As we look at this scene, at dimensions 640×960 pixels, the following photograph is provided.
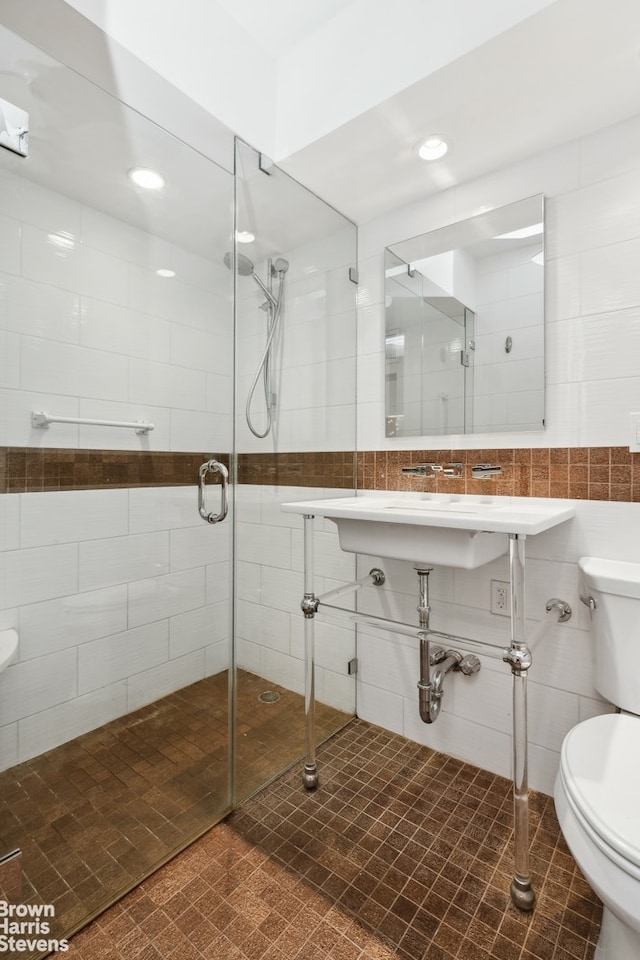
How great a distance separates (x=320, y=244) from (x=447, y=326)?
0.61m

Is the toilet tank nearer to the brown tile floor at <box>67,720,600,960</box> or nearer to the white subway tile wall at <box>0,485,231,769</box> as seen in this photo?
the brown tile floor at <box>67,720,600,960</box>

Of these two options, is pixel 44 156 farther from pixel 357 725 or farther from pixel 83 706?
pixel 357 725

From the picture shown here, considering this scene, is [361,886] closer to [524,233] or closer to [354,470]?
[354,470]

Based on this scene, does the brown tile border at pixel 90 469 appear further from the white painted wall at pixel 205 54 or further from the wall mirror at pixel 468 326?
the white painted wall at pixel 205 54

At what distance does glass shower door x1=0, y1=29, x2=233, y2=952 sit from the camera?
3.58 ft

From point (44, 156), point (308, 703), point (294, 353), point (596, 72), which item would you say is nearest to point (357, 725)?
point (308, 703)

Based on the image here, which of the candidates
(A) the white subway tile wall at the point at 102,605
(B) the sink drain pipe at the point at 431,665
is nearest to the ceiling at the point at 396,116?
(A) the white subway tile wall at the point at 102,605

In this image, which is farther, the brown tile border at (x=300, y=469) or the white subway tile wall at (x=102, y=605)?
the brown tile border at (x=300, y=469)

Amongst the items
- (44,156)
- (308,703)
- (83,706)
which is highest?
(44,156)

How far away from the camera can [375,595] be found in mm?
2012

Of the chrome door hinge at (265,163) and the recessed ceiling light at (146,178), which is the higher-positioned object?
the chrome door hinge at (265,163)

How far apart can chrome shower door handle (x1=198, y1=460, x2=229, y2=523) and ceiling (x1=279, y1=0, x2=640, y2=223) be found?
1122mm

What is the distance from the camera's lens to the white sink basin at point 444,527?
3.95 feet

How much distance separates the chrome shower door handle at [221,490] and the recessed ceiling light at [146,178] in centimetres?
78
